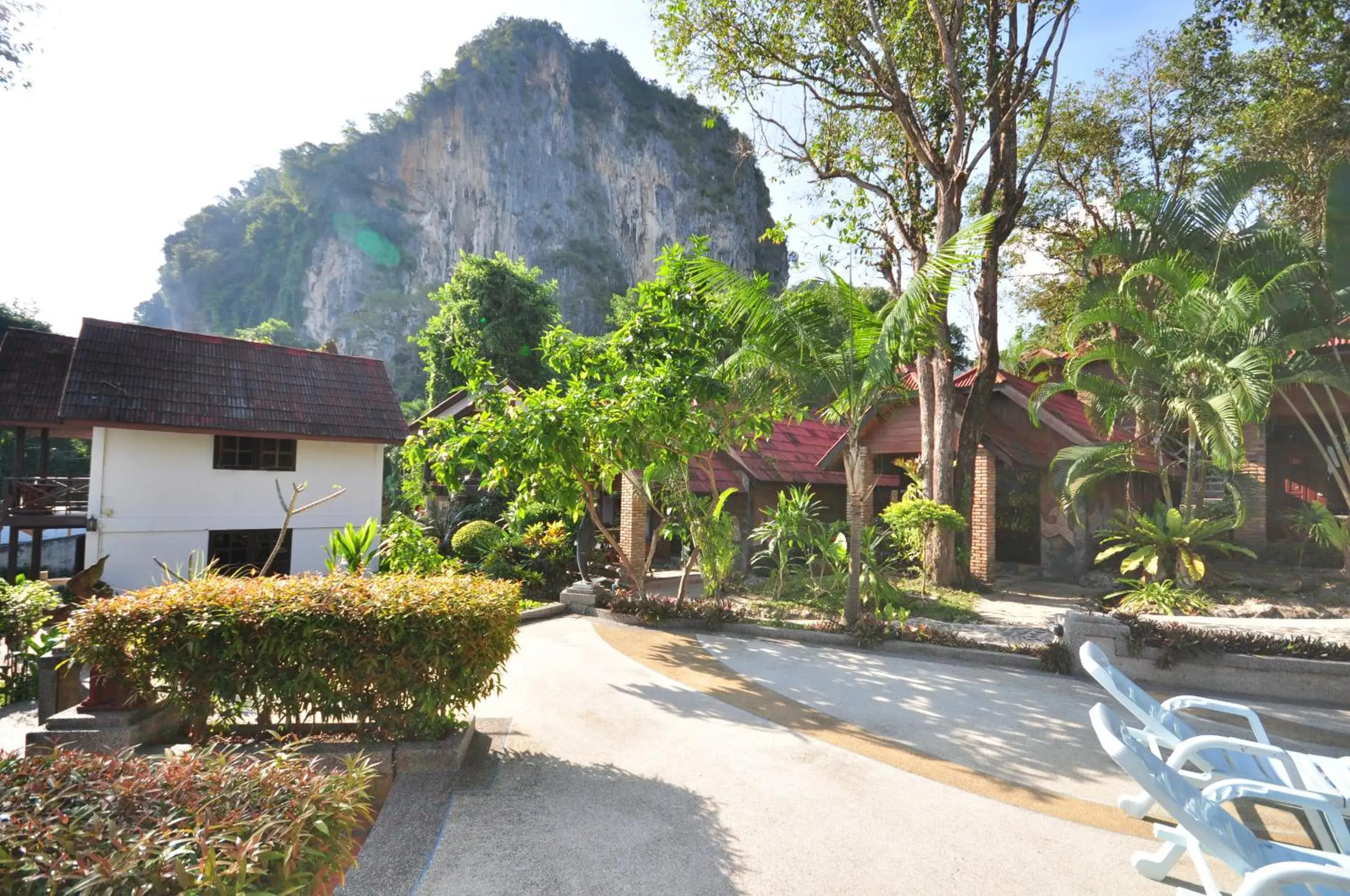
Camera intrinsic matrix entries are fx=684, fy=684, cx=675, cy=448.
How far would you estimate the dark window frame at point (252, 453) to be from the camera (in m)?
16.0

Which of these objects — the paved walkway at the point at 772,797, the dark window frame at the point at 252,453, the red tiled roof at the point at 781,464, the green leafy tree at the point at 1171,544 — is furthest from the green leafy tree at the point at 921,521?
the dark window frame at the point at 252,453

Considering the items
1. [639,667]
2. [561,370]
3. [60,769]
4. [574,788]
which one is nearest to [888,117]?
[561,370]

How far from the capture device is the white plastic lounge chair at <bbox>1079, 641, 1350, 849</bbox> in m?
3.66

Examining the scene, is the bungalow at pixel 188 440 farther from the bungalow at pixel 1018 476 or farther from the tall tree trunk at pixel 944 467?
the tall tree trunk at pixel 944 467

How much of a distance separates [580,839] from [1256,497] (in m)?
14.4

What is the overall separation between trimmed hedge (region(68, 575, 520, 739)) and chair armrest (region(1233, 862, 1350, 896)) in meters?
3.99

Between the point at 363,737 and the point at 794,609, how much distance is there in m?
7.59

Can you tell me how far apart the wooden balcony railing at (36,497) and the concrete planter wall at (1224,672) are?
1797 centimetres

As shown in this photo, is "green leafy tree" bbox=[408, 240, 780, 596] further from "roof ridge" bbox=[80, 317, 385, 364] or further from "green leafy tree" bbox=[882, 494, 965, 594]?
"roof ridge" bbox=[80, 317, 385, 364]

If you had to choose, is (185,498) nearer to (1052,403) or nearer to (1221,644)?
(1221,644)

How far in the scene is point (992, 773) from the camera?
4.89 metres

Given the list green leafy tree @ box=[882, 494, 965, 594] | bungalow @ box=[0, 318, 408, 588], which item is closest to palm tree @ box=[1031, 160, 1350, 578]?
green leafy tree @ box=[882, 494, 965, 594]

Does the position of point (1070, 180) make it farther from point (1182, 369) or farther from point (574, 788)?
point (574, 788)

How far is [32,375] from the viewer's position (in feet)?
53.7
